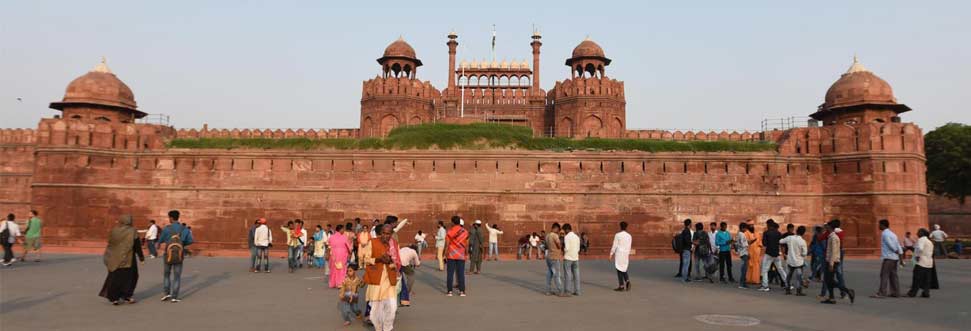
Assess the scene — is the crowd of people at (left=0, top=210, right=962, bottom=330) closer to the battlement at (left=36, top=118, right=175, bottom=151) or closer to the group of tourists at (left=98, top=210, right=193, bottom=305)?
the group of tourists at (left=98, top=210, right=193, bottom=305)

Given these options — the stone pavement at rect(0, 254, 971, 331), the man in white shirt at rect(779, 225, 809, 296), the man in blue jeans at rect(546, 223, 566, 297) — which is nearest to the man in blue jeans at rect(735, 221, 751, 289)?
the stone pavement at rect(0, 254, 971, 331)

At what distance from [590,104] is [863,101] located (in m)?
13.1

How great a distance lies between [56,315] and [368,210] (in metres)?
16.0

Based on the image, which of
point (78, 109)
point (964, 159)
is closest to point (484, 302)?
point (78, 109)

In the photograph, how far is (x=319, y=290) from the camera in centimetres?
1034

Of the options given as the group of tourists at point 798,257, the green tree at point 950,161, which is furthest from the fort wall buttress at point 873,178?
the green tree at point 950,161

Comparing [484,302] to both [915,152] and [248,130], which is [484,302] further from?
[248,130]

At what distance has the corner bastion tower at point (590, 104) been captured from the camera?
112 ft

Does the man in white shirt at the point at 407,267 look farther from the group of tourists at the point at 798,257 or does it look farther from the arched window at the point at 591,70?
the arched window at the point at 591,70

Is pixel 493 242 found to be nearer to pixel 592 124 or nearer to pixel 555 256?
pixel 555 256

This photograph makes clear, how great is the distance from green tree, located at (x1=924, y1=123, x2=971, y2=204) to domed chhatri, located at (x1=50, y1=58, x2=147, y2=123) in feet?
141

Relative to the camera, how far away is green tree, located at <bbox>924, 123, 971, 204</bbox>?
116 feet

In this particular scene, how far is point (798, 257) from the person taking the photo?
10180 mm

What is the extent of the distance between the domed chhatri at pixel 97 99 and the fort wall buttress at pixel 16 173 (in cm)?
916
